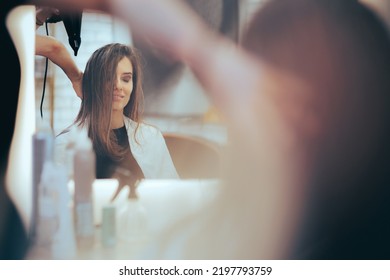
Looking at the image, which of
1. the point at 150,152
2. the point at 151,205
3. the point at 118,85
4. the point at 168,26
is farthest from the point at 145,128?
the point at 168,26

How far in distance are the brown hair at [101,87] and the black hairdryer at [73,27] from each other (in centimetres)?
8

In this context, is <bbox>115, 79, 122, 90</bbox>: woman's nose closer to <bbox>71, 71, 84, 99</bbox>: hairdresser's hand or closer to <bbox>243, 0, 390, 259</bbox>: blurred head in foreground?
<bbox>71, 71, 84, 99</bbox>: hairdresser's hand

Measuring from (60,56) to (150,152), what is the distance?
558mm

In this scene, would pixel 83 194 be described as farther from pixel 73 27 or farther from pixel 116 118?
pixel 73 27

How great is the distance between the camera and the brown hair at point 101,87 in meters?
1.90

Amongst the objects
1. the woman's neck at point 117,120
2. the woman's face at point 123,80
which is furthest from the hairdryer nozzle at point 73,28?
the woman's neck at point 117,120

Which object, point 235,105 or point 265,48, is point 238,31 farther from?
point 235,105

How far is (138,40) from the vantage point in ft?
6.23

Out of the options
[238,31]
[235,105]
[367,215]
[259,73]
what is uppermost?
[238,31]

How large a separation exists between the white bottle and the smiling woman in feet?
0.13

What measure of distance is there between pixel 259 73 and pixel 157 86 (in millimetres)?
441

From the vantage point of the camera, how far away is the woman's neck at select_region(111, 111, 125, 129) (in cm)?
191

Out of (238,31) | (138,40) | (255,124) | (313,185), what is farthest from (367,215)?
(138,40)

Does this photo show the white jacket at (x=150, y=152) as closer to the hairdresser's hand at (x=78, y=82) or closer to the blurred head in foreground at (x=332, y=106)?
the hairdresser's hand at (x=78, y=82)
